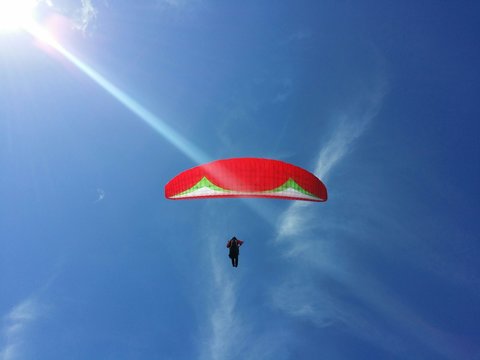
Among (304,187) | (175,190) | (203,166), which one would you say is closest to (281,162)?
(304,187)

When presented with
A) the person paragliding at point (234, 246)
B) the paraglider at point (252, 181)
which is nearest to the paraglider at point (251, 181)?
the paraglider at point (252, 181)

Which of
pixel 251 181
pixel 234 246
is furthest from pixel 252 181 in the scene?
pixel 234 246

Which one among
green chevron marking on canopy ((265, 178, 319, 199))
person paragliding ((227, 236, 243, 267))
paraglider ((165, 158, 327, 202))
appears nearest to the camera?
paraglider ((165, 158, 327, 202))

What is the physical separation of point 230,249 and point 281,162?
9.23 m

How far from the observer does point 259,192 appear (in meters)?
35.0

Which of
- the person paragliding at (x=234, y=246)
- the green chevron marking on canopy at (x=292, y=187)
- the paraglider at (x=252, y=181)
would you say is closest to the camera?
the paraglider at (x=252, y=181)

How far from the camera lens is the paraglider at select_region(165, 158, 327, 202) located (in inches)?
1385

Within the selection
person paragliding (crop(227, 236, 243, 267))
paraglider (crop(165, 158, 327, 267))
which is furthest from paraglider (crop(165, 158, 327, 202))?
→ person paragliding (crop(227, 236, 243, 267))

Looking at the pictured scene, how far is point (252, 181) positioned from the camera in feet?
116

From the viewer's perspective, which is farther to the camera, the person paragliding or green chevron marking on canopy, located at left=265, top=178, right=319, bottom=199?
the person paragliding

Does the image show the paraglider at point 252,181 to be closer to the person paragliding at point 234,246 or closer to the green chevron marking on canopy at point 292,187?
the green chevron marking on canopy at point 292,187

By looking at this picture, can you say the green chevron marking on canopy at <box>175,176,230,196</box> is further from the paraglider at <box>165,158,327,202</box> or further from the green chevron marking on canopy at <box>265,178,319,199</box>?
the green chevron marking on canopy at <box>265,178,319,199</box>

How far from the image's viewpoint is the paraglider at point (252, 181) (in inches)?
1385

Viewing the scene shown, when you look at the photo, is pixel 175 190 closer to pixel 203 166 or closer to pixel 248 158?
pixel 203 166
